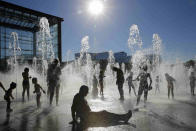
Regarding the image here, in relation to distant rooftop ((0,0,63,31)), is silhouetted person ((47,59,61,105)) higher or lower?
lower

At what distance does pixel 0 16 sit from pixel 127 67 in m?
44.0

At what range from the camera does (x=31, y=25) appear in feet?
104

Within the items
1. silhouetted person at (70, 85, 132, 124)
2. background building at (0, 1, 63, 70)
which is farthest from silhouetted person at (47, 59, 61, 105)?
background building at (0, 1, 63, 70)

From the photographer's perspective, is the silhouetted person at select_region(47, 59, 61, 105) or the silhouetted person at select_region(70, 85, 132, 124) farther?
the silhouetted person at select_region(47, 59, 61, 105)

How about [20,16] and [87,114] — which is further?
[20,16]

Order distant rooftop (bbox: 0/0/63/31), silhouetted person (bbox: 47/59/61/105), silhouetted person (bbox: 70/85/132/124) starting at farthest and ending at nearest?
distant rooftop (bbox: 0/0/63/31), silhouetted person (bbox: 47/59/61/105), silhouetted person (bbox: 70/85/132/124)

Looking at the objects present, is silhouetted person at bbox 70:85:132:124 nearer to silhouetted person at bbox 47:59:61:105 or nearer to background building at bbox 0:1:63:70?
silhouetted person at bbox 47:59:61:105

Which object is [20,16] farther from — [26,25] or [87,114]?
[87,114]

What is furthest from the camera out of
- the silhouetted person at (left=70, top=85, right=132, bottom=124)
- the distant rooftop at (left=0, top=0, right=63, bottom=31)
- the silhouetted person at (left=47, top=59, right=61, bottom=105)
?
the distant rooftop at (left=0, top=0, right=63, bottom=31)

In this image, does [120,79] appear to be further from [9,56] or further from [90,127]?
[9,56]

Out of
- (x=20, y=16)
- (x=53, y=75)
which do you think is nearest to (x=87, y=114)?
(x=53, y=75)

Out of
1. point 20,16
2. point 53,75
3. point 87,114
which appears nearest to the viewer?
point 87,114

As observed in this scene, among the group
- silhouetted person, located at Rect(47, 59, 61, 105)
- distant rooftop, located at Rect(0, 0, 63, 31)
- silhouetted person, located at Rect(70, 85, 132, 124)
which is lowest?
silhouetted person, located at Rect(70, 85, 132, 124)

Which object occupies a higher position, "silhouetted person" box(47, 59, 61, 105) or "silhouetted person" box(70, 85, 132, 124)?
"silhouetted person" box(47, 59, 61, 105)
